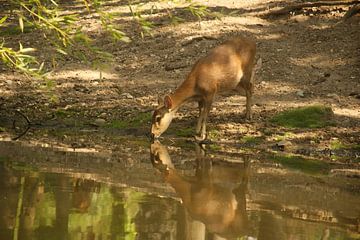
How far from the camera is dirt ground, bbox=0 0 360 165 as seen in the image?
509 inches

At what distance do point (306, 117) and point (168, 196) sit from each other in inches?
203

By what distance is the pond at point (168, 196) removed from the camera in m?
7.39

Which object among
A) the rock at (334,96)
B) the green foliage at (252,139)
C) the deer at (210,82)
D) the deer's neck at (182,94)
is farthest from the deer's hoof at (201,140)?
the rock at (334,96)

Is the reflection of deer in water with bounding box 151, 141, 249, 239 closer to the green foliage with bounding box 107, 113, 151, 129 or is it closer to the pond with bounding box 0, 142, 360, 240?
the pond with bounding box 0, 142, 360, 240

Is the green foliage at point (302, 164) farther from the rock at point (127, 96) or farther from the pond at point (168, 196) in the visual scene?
the rock at point (127, 96)

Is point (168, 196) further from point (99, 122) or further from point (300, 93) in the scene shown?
point (300, 93)

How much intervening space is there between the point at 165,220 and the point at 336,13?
12392 millimetres

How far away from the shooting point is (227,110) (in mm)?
14227

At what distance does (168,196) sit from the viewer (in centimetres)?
873

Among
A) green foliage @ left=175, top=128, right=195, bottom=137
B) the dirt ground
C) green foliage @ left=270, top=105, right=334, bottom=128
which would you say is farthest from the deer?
green foliage @ left=270, top=105, right=334, bottom=128

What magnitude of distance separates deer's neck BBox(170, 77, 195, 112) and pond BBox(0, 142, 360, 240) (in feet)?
4.69

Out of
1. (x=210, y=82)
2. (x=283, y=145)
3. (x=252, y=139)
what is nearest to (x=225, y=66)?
(x=210, y=82)

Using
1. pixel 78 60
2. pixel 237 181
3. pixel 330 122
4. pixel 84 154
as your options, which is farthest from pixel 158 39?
pixel 237 181

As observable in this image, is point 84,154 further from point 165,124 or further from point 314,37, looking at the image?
point 314,37
